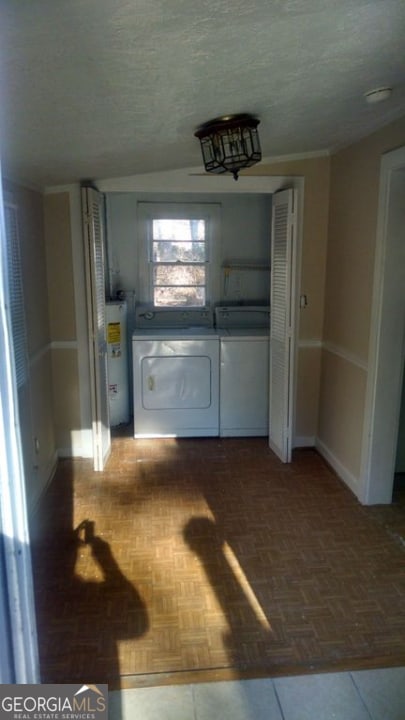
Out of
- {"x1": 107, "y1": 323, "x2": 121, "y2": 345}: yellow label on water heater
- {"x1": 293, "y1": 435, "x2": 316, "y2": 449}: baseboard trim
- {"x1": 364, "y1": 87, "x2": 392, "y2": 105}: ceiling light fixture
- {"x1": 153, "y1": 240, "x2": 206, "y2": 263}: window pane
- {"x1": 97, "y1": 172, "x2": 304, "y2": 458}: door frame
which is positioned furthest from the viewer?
{"x1": 153, "y1": 240, "x2": 206, "y2": 263}: window pane

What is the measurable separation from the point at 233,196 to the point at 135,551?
11.4ft

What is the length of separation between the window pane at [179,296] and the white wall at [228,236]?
0.18 m

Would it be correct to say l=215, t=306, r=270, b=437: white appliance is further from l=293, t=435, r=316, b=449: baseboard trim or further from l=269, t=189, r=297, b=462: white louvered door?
l=293, t=435, r=316, b=449: baseboard trim

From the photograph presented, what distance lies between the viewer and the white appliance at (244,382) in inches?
166

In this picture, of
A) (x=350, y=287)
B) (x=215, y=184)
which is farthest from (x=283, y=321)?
(x=215, y=184)

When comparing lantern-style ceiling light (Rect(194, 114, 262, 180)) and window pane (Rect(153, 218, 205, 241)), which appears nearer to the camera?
lantern-style ceiling light (Rect(194, 114, 262, 180))

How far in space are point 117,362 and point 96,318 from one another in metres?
1.06

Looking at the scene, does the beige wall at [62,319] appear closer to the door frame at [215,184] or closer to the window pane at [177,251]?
the door frame at [215,184]

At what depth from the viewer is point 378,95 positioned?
221cm

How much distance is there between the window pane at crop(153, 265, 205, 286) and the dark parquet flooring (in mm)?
1998

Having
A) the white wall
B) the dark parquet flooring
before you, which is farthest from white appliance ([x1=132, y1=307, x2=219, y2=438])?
the white wall

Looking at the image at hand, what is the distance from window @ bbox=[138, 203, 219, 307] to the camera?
15.7ft

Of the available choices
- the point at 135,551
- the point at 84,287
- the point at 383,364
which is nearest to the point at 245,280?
the point at 84,287

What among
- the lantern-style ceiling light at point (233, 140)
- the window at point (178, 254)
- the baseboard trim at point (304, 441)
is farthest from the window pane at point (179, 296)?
the lantern-style ceiling light at point (233, 140)
